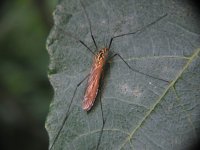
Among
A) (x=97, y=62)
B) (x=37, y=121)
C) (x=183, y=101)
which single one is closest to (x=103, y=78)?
(x=97, y=62)

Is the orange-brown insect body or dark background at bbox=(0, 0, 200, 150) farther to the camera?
dark background at bbox=(0, 0, 200, 150)

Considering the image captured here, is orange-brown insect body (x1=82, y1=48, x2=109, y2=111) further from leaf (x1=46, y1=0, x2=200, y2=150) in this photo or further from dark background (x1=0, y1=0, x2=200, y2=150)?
dark background (x1=0, y1=0, x2=200, y2=150)

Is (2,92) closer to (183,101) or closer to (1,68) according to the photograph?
(1,68)

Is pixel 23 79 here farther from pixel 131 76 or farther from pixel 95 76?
pixel 131 76

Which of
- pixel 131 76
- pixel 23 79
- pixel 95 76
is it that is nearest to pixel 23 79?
pixel 23 79

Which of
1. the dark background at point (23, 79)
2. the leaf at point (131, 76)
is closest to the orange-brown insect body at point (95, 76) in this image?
the leaf at point (131, 76)

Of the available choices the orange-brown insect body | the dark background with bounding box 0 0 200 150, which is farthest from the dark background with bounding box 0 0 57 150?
the orange-brown insect body

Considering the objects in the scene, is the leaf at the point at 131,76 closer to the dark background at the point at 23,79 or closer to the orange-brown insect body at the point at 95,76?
the orange-brown insect body at the point at 95,76
